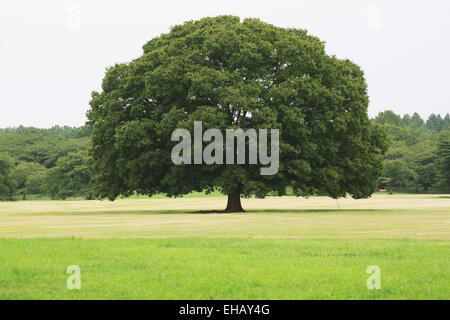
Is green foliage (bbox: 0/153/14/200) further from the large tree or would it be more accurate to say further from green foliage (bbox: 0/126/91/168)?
the large tree

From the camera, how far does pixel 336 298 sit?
34.1 feet

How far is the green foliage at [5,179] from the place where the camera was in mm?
110250

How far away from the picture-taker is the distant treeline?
369 ft

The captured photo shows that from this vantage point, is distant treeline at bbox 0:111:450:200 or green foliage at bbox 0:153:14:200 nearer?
green foliage at bbox 0:153:14:200

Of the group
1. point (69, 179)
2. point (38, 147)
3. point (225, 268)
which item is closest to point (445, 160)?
point (69, 179)

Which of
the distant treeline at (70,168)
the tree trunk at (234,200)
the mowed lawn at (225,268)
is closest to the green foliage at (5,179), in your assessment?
the distant treeline at (70,168)

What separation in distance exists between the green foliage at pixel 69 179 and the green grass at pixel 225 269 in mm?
97102

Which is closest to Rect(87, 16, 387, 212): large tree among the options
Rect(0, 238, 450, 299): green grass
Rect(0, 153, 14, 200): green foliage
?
Rect(0, 238, 450, 299): green grass

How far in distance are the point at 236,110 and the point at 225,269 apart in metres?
31.7

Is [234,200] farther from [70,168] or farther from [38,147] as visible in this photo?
[38,147]

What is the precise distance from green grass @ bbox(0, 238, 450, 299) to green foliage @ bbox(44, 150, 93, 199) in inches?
3823

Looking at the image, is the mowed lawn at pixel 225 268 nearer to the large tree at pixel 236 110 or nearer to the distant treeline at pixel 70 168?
the large tree at pixel 236 110
